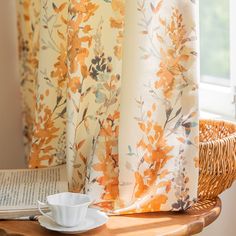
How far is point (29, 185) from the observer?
1584mm

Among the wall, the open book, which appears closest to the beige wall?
the wall

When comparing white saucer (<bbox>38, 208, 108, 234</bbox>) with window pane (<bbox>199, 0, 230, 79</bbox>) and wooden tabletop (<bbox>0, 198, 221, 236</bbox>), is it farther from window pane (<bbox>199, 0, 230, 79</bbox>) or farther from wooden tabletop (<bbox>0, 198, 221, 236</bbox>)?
window pane (<bbox>199, 0, 230, 79</bbox>)

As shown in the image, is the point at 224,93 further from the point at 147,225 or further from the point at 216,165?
the point at 147,225

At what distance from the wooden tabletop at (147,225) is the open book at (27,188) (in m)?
0.03

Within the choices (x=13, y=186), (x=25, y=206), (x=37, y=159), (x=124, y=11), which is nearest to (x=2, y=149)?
(x=37, y=159)

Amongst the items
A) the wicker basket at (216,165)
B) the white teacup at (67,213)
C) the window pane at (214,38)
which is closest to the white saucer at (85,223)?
the white teacup at (67,213)

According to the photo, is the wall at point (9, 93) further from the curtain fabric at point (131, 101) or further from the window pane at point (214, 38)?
the window pane at point (214, 38)

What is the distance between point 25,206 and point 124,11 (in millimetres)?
507

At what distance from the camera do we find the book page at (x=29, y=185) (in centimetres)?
146

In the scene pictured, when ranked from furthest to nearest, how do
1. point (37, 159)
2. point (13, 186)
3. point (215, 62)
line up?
1. point (215, 62)
2. point (37, 159)
3. point (13, 186)

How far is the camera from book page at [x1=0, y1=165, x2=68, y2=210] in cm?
146

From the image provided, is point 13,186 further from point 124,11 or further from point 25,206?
point 124,11

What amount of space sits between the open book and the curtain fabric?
70mm

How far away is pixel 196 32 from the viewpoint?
1367mm
